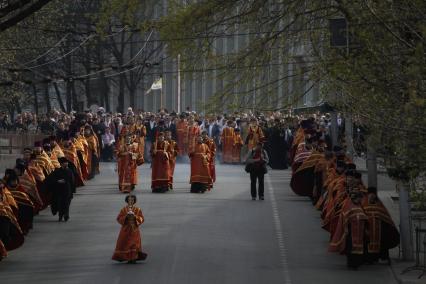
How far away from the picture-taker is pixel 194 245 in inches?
960

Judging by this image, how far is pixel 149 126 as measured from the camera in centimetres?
4828

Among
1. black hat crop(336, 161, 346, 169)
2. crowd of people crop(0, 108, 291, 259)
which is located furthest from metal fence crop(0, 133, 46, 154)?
black hat crop(336, 161, 346, 169)

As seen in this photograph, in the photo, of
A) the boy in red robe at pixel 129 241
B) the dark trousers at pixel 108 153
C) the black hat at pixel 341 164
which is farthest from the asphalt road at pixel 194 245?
the dark trousers at pixel 108 153

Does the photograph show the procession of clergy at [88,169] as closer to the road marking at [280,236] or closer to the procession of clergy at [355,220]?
the road marking at [280,236]

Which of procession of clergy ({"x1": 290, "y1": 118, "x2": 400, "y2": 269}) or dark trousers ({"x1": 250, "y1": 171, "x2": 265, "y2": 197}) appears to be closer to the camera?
procession of clergy ({"x1": 290, "y1": 118, "x2": 400, "y2": 269})

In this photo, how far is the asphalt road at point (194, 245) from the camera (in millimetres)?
21109

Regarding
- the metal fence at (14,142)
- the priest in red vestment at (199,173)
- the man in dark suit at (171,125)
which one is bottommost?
the priest in red vestment at (199,173)

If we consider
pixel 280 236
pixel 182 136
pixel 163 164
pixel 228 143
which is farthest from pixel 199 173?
pixel 182 136

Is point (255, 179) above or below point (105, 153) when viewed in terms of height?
below

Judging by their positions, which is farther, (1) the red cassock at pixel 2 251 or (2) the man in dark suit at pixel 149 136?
(2) the man in dark suit at pixel 149 136

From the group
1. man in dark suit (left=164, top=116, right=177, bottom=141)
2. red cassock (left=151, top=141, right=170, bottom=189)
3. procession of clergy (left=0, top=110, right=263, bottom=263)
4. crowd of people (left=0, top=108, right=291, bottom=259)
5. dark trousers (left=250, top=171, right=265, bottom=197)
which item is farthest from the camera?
man in dark suit (left=164, top=116, right=177, bottom=141)

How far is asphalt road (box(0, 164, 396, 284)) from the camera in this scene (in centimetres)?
2111

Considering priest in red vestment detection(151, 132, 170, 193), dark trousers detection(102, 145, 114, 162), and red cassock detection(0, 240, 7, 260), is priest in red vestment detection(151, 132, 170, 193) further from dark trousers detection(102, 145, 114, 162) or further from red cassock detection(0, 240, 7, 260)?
dark trousers detection(102, 145, 114, 162)

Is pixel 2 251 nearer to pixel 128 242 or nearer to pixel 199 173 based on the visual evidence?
pixel 128 242
